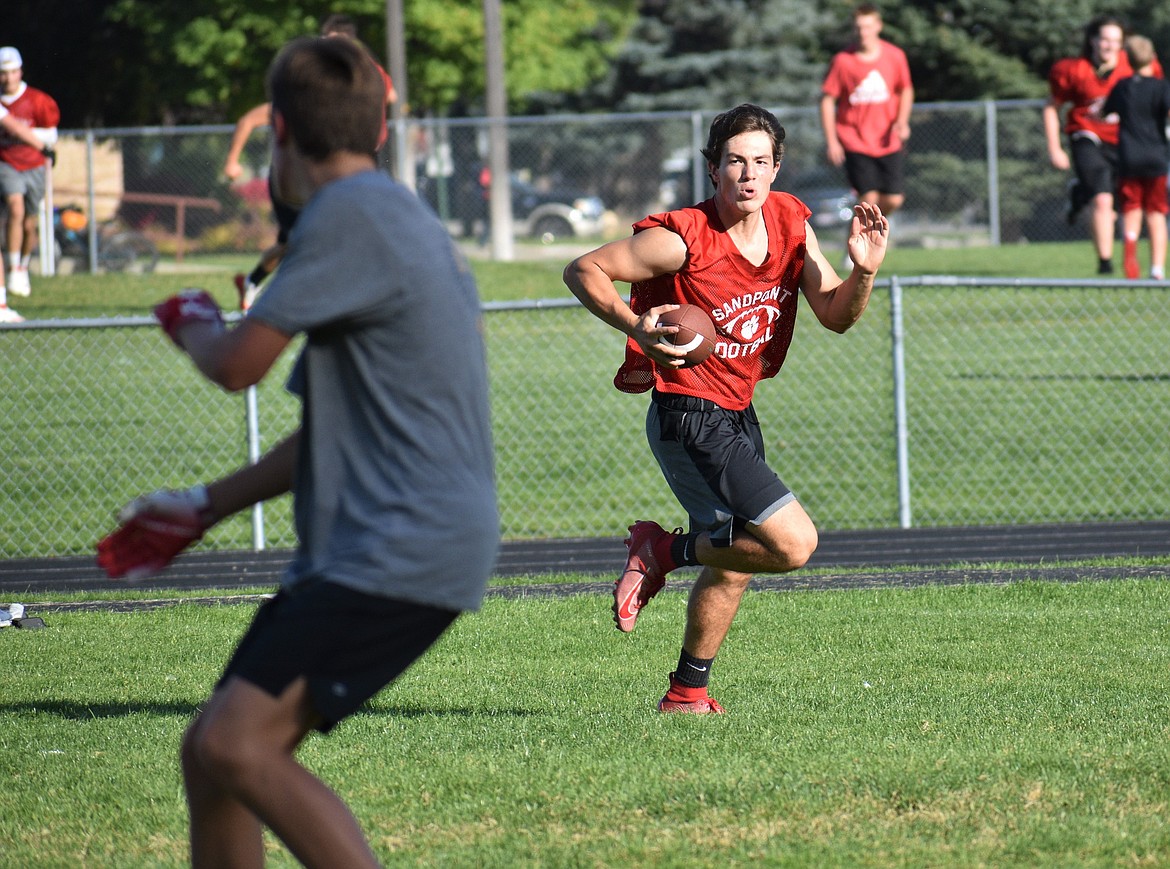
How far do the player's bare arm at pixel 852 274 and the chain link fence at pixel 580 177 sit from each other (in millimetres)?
12802

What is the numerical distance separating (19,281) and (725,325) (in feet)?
35.6

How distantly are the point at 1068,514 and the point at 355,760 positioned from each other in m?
6.44

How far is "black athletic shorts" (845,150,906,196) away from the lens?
45.9 ft

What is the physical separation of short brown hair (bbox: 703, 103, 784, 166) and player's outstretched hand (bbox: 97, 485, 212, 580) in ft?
8.46

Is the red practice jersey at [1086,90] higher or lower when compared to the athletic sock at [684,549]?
higher

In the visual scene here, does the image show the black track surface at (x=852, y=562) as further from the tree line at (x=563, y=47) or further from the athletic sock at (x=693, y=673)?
the tree line at (x=563, y=47)

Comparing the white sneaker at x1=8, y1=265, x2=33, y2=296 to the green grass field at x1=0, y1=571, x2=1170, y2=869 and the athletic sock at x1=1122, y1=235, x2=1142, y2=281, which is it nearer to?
the green grass field at x1=0, y1=571, x2=1170, y2=869

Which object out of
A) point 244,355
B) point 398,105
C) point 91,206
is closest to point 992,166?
point 398,105

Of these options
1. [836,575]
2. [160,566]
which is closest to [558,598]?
[836,575]

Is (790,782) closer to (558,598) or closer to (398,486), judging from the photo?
(398,486)

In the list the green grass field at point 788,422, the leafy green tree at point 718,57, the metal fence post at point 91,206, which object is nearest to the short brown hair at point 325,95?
the green grass field at point 788,422

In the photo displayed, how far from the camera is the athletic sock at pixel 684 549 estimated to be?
536 cm

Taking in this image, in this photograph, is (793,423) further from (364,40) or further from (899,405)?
(364,40)

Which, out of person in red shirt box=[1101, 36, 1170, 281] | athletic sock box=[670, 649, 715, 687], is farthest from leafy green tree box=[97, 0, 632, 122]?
athletic sock box=[670, 649, 715, 687]
